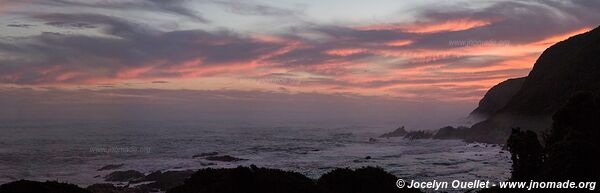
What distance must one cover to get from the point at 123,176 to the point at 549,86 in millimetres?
84240

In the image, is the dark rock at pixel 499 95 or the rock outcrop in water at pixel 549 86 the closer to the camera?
the rock outcrop in water at pixel 549 86

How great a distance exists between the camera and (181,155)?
92188mm

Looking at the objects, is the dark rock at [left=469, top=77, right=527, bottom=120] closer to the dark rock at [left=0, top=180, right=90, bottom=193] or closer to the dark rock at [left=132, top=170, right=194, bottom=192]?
the dark rock at [left=132, top=170, right=194, bottom=192]

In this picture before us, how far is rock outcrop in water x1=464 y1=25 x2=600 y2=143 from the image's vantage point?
84375 mm

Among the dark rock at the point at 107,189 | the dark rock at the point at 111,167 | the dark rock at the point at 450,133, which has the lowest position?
the dark rock at the point at 450,133

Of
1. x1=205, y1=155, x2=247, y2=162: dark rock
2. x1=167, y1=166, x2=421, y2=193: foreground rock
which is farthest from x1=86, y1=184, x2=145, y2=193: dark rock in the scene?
x1=167, y1=166, x2=421, y2=193: foreground rock

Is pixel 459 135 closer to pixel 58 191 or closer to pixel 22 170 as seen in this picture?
pixel 22 170

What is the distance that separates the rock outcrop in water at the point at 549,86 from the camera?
84.4m

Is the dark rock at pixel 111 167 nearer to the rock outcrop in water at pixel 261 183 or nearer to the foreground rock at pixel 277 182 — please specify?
the rock outcrop in water at pixel 261 183

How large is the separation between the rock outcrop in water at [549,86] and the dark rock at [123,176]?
68.4 meters

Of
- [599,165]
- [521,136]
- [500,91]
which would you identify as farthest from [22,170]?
[500,91]

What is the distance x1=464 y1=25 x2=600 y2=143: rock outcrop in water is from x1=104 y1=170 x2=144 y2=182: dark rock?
225 ft

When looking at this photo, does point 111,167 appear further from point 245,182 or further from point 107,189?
point 245,182

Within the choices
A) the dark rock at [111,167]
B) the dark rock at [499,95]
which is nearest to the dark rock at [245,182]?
the dark rock at [111,167]
